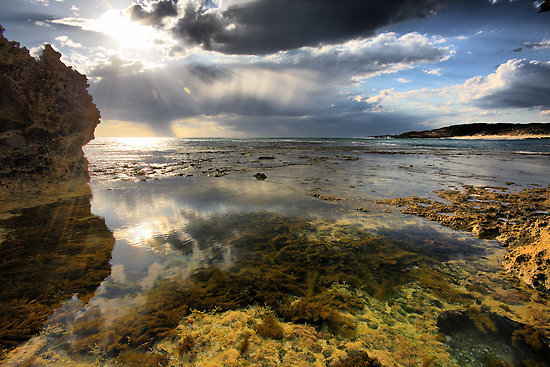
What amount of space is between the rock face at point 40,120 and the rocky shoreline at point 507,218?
56.7 feet

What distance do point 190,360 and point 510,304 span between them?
551cm

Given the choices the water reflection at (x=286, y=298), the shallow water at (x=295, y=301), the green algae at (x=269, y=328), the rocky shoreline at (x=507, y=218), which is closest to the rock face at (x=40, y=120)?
the shallow water at (x=295, y=301)

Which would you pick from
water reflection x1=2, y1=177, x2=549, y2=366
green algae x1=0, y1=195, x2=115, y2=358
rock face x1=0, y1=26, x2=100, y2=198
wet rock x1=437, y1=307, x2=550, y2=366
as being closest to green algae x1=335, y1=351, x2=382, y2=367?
water reflection x1=2, y1=177, x2=549, y2=366

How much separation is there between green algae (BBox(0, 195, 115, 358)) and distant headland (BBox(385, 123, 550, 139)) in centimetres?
17296

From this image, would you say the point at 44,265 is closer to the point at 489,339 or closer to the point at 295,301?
the point at 295,301

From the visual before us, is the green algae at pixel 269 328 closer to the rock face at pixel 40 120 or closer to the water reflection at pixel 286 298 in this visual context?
the water reflection at pixel 286 298

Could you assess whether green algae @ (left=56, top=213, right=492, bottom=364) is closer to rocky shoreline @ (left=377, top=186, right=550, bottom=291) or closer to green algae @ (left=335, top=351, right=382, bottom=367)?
green algae @ (left=335, top=351, right=382, bottom=367)

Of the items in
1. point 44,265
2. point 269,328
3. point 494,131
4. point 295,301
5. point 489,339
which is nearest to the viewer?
point 489,339

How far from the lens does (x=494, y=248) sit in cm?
605

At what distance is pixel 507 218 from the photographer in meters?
8.03

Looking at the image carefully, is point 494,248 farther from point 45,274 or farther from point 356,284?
point 45,274

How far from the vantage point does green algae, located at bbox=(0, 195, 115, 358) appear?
3.63m

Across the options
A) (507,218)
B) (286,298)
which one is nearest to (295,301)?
(286,298)

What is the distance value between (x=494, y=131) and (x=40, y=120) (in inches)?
7798
